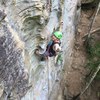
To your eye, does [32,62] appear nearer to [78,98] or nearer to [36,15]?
[36,15]

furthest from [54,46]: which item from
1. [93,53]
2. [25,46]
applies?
[93,53]

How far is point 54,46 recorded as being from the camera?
259 inches

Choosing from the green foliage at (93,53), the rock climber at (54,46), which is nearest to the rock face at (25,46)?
the rock climber at (54,46)

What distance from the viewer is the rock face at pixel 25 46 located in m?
5.08

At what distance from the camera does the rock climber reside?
257 inches

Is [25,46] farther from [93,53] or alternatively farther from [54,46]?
[93,53]

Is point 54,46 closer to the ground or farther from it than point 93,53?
farther from it

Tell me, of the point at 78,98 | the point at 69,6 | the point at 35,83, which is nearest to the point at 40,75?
the point at 35,83

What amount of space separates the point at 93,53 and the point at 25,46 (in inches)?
229

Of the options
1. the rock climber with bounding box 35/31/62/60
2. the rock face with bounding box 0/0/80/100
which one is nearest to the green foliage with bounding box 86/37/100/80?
the rock face with bounding box 0/0/80/100

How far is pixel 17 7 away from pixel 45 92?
3.31 meters

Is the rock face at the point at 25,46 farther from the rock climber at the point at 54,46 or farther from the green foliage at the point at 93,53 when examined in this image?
the green foliage at the point at 93,53

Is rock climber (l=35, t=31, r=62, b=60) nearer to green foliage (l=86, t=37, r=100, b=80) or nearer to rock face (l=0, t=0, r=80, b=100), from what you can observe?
rock face (l=0, t=0, r=80, b=100)

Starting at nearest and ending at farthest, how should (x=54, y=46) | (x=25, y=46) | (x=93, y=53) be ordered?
(x=25, y=46), (x=54, y=46), (x=93, y=53)
